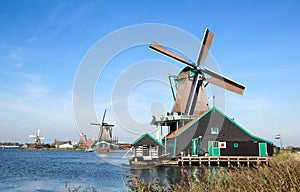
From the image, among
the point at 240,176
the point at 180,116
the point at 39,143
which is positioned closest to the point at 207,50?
the point at 180,116

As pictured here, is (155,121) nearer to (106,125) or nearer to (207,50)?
(207,50)

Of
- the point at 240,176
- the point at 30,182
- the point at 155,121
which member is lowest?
the point at 30,182

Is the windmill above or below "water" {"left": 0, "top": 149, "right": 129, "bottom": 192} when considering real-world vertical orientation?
above

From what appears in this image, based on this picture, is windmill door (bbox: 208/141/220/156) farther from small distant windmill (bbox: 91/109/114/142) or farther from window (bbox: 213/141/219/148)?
small distant windmill (bbox: 91/109/114/142)

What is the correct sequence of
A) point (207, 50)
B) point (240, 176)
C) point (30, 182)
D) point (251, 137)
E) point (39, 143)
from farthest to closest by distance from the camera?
point (39, 143), point (207, 50), point (251, 137), point (30, 182), point (240, 176)

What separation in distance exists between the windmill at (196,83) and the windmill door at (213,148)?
370 centimetres

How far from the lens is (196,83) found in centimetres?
3014

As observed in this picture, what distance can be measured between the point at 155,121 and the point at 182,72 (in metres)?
6.08

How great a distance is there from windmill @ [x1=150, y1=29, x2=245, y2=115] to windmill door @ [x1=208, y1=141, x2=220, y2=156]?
12.1 ft

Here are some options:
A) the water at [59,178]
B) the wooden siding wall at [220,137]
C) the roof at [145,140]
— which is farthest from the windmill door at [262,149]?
the water at [59,178]

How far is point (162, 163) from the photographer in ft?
90.0

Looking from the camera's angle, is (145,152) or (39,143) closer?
(145,152)

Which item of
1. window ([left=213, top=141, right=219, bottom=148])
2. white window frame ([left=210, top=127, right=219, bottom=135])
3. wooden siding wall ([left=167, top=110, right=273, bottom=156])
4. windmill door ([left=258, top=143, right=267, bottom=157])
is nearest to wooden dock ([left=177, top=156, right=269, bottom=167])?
wooden siding wall ([left=167, top=110, right=273, bottom=156])

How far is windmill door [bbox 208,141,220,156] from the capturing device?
93.6 feet
